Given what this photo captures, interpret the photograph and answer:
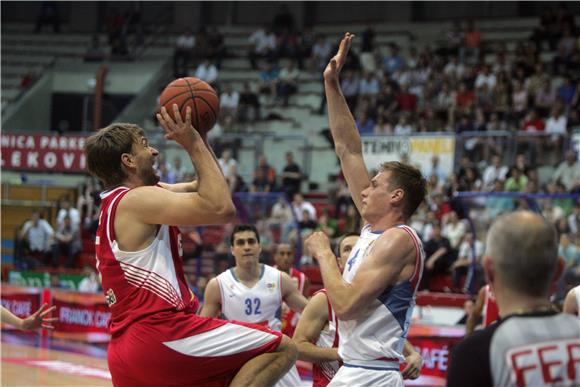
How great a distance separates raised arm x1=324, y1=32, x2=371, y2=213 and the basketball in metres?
0.67

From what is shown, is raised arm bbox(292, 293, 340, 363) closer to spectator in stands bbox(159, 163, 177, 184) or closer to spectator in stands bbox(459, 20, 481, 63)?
spectator in stands bbox(159, 163, 177, 184)

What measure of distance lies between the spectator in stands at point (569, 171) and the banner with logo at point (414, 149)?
2155mm

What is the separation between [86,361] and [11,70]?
18.5 metres

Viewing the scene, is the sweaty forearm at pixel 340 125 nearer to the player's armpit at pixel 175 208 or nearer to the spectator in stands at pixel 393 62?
the player's armpit at pixel 175 208

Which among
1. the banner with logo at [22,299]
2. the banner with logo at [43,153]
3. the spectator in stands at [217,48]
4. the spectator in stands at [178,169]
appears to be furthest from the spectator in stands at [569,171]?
the spectator in stands at [217,48]

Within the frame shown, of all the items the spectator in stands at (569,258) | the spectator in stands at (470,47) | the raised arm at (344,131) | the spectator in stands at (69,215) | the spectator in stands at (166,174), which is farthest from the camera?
the spectator in stands at (470,47)

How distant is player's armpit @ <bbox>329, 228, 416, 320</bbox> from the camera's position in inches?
179

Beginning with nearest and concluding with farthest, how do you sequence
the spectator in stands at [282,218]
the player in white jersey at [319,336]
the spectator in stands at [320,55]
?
the player in white jersey at [319,336]
the spectator in stands at [282,218]
the spectator in stands at [320,55]

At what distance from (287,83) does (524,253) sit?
22166mm

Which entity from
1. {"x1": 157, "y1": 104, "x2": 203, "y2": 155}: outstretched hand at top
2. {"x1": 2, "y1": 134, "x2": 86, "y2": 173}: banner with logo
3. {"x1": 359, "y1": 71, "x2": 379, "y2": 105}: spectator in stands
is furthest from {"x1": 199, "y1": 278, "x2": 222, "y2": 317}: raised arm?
{"x1": 359, "y1": 71, "x2": 379, "y2": 105}: spectator in stands

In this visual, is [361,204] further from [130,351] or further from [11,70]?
[11,70]

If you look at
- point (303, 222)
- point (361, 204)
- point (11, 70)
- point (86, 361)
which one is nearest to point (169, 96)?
point (361, 204)

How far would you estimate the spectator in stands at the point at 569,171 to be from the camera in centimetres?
1575

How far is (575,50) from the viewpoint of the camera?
21.2 meters
